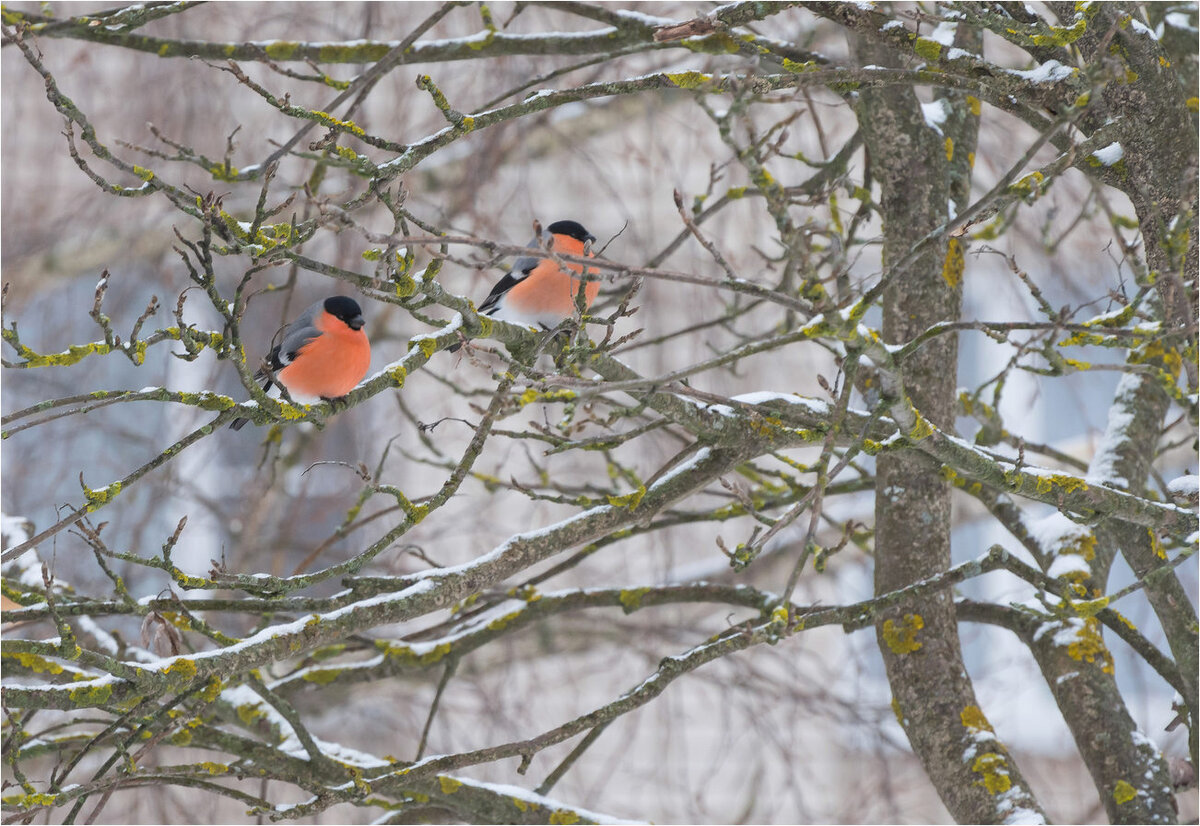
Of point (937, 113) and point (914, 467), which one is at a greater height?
point (937, 113)

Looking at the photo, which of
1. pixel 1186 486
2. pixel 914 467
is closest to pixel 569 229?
pixel 914 467

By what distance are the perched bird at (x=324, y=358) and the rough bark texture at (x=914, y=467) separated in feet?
4.99

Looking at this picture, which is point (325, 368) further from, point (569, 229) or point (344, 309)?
point (569, 229)

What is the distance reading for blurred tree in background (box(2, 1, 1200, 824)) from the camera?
214 centimetres

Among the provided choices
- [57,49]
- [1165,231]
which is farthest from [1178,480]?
[57,49]

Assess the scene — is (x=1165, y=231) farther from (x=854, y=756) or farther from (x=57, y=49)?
(x=57, y=49)

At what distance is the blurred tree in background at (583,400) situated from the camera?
214 cm

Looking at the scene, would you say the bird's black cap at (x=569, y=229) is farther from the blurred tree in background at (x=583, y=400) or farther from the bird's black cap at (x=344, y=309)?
the bird's black cap at (x=344, y=309)

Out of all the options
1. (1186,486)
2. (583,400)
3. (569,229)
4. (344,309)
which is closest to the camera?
(583,400)

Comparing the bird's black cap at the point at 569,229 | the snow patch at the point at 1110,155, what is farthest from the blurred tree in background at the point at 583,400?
the bird's black cap at the point at 569,229

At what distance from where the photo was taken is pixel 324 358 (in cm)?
331

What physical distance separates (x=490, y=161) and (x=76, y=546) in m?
2.63

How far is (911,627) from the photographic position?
11.0 ft

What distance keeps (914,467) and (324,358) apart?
1.68 metres
